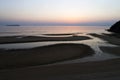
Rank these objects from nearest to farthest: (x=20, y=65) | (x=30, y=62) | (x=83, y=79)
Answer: (x=83, y=79), (x=20, y=65), (x=30, y=62)

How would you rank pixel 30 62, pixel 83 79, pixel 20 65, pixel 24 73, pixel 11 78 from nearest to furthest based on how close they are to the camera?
pixel 83 79 → pixel 11 78 → pixel 24 73 → pixel 20 65 → pixel 30 62

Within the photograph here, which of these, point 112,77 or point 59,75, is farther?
point 59,75

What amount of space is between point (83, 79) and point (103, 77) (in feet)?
2.97

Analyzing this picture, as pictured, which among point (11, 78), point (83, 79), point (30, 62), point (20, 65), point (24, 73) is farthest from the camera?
point (30, 62)

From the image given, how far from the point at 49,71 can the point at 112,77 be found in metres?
3.15

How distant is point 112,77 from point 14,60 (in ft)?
24.3

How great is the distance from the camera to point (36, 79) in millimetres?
7539

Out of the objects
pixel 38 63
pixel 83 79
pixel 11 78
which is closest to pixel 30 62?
pixel 38 63

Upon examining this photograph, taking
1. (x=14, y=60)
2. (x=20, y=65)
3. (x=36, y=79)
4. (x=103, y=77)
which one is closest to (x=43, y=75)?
(x=36, y=79)

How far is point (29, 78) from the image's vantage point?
7.74 metres

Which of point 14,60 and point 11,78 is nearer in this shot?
point 11,78

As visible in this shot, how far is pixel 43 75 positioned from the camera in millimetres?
8156

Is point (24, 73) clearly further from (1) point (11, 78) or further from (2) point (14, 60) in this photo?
(2) point (14, 60)

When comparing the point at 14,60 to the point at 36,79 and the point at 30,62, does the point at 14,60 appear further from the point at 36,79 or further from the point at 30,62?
the point at 36,79
